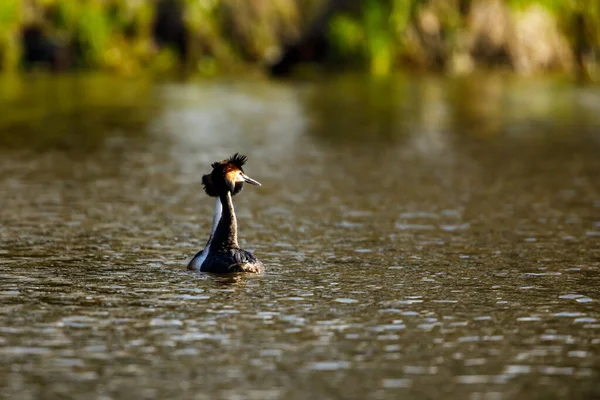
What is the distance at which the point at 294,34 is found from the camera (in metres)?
156

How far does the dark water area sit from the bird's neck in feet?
2.69

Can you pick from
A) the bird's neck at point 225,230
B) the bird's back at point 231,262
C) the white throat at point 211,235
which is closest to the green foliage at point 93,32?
the white throat at point 211,235

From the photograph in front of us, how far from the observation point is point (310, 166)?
50.7 metres

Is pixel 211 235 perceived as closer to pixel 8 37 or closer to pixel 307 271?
pixel 307 271

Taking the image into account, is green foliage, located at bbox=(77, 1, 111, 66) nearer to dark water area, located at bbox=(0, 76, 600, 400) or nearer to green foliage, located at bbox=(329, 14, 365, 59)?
green foliage, located at bbox=(329, 14, 365, 59)

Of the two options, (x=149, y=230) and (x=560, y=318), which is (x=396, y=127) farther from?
(x=560, y=318)

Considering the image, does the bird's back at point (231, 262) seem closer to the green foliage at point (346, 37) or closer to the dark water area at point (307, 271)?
the dark water area at point (307, 271)

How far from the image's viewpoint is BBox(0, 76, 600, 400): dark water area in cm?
1884

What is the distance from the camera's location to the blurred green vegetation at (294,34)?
138 metres

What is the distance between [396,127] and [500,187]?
93.2 feet

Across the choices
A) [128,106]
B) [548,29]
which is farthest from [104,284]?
[548,29]

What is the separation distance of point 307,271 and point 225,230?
200 centimetres

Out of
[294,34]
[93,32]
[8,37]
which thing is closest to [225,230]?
[8,37]

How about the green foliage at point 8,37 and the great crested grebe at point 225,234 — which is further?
the green foliage at point 8,37
